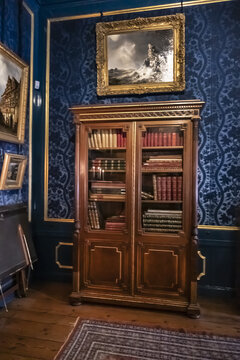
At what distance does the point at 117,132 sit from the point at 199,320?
1.98 meters

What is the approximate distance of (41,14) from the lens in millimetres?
3309

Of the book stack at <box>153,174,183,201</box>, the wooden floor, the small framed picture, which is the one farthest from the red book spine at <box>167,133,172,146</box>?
the wooden floor

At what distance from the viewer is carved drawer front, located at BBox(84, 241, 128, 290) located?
2.65 m

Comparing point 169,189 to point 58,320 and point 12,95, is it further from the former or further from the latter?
point 12,95

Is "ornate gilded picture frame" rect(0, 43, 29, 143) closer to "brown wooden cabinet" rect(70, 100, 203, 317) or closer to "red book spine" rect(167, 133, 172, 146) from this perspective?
"brown wooden cabinet" rect(70, 100, 203, 317)

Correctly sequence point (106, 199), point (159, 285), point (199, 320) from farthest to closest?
point (106, 199) < point (159, 285) < point (199, 320)

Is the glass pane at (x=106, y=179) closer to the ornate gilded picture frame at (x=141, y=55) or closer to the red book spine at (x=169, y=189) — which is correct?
the red book spine at (x=169, y=189)

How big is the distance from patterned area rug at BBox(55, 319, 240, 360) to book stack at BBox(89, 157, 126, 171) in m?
1.49

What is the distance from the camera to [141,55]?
3.04 m

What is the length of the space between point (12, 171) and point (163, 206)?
5.33 ft

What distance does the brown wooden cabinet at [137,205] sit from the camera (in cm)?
253

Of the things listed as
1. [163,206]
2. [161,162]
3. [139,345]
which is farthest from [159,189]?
[139,345]

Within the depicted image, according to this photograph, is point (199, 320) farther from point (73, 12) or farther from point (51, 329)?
point (73, 12)

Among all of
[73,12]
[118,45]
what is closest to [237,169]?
[118,45]
